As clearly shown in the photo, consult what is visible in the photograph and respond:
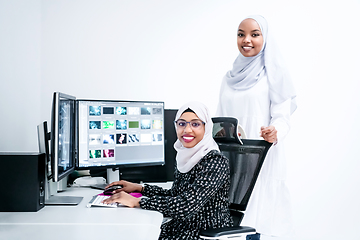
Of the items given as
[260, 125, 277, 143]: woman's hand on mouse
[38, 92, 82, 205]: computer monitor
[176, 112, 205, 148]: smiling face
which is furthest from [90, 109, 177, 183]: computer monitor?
[260, 125, 277, 143]: woman's hand on mouse

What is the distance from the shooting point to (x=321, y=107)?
113 inches

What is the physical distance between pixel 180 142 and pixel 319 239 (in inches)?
76.8

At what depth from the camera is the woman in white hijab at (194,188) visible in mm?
1361

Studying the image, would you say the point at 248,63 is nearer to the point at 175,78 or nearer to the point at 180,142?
the point at 180,142

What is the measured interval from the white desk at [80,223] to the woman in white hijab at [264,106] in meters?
0.77

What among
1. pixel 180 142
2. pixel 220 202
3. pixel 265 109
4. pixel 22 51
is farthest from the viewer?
pixel 22 51

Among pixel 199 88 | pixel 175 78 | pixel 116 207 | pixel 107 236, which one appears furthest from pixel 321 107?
pixel 107 236

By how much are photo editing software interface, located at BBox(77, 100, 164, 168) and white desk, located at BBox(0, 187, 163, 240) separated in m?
0.42

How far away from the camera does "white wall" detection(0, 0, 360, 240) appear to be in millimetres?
2822

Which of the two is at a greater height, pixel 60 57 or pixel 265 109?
pixel 60 57

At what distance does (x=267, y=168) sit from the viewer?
1896 millimetres

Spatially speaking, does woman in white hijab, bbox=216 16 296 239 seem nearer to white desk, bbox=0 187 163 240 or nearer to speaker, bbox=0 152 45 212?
white desk, bbox=0 187 163 240

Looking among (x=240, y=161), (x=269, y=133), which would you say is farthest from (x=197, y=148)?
(x=269, y=133)

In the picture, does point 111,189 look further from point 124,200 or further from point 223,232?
point 223,232
